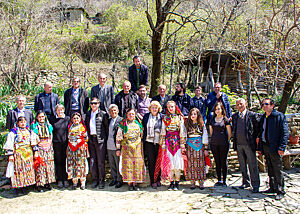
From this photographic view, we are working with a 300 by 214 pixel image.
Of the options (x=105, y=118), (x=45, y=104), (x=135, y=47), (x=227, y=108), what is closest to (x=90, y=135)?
(x=105, y=118)

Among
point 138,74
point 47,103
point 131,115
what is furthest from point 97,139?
point 138,74

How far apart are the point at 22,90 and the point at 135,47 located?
11.6 m

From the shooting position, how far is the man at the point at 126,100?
16.4 feet

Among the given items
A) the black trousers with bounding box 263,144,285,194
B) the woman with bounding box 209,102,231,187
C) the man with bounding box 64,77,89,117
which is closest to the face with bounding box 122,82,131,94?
the man with bounding box 64,77,89,117

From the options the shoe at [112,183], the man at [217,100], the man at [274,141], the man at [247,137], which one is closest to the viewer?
the man at [274,141]

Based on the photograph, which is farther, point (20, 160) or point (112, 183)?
point (112, 183)

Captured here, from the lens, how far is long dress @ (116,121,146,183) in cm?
463

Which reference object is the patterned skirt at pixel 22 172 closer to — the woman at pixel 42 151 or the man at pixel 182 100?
the woman at pixel 42 151

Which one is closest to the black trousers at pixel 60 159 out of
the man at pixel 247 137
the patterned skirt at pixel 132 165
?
the patterned skirt at pixel 132 165

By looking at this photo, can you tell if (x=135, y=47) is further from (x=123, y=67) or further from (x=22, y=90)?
(x=22, y=90)

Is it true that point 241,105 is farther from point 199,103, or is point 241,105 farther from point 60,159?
point 60,159

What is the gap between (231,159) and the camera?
18.2 feet

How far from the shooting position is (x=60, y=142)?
15.6 ft

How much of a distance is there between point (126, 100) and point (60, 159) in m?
1.68
